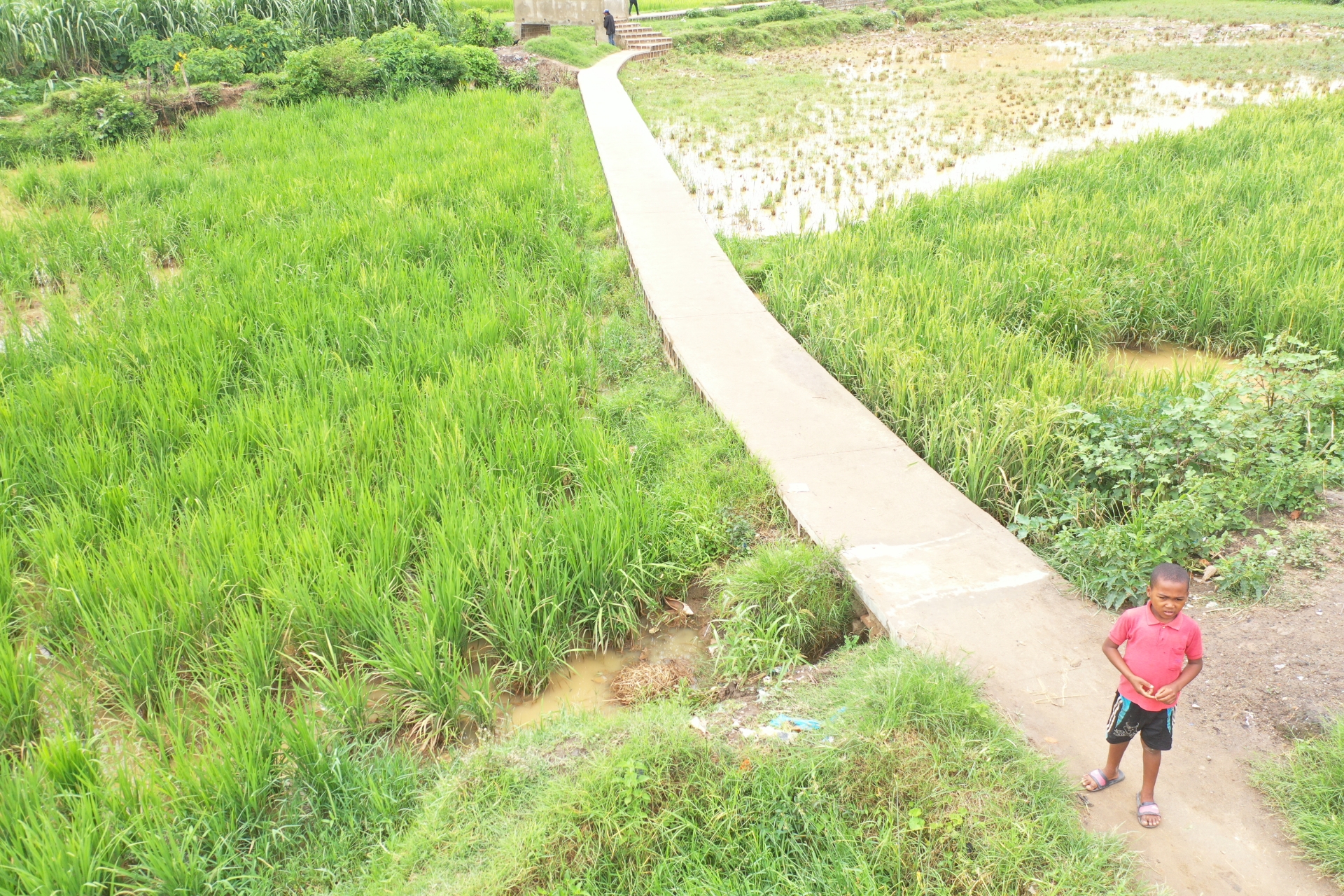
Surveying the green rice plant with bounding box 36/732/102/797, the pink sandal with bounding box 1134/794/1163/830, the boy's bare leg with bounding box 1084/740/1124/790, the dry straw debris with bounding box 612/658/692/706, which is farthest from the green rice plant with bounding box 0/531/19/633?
the pink sandal with bounding box 1134/794/1163/830

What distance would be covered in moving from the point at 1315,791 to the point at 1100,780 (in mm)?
508

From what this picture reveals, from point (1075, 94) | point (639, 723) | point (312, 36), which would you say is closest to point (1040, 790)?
point (639, 723)

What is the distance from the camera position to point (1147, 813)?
2.25 metres

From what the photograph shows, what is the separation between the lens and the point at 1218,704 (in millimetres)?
2648

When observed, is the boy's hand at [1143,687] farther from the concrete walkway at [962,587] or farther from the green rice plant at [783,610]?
the green rice plant at [783,610]

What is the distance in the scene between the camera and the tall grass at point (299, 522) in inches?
96.9

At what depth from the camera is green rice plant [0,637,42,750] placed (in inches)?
106

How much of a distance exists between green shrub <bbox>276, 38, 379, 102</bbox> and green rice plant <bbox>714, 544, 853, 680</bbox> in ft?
39.3

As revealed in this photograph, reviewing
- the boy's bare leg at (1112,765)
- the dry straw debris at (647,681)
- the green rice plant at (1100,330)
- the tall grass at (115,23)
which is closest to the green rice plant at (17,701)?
the dry straw debris at (647,681)

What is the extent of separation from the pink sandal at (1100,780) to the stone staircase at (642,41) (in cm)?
1973

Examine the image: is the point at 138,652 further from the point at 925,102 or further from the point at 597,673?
the point at 925,102

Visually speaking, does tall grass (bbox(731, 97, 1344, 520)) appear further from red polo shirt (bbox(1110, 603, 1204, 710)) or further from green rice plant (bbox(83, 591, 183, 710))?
green rice plant (bbox(83, 591, 183, 710))

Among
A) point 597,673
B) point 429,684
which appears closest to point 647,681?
point 597,673

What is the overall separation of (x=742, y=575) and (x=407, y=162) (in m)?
7.01
